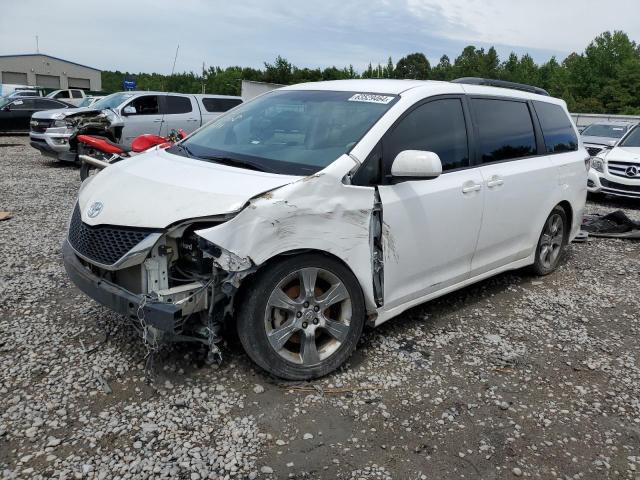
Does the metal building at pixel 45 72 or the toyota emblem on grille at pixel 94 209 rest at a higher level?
the metal building at pixel 45 72

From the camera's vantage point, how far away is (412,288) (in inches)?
156

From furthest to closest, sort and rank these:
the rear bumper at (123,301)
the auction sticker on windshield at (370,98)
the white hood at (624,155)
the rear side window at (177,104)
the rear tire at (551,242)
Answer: the rear side window at (177,104)
the white hood at (624,155)
the rear tire at (551,242)
the auction sticker on windshield at (370,98)
the rear bumper at (123,301)

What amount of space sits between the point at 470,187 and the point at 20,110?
2075 centimetres

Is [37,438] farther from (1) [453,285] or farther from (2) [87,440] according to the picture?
(1) [453,285]

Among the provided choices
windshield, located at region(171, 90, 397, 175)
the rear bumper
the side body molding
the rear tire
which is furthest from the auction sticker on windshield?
the rear tire

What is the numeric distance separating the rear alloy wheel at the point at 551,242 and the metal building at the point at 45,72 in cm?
6954

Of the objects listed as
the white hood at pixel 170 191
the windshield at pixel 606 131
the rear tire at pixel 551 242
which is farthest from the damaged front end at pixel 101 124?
the windshield at pixel 606 131

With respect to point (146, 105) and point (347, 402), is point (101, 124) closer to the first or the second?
Result: point (146, 105)

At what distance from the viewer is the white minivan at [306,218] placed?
307cm

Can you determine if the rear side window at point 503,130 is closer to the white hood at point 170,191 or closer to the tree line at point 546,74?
the white hood at point 170,191

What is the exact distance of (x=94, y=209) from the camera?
336 cm

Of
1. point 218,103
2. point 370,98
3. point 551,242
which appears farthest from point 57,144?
point 551,242

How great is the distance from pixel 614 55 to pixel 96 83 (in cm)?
5982

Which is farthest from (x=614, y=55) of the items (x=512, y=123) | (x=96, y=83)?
(x=96, y=83)
